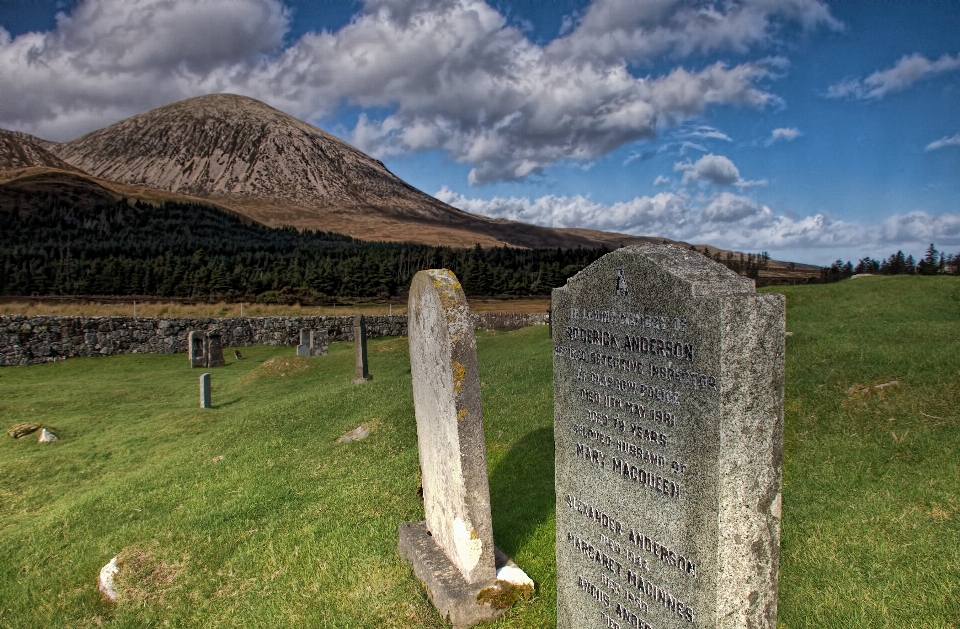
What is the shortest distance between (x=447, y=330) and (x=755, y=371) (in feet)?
8.74

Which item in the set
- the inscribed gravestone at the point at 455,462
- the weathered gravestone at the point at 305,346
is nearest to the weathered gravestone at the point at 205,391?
the weathered gravestone at the point at 305,346

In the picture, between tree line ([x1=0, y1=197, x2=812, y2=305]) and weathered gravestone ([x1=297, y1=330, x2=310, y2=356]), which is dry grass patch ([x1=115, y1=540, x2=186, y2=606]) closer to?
weathered gravestone ([x1=297, y1=330, x2=310, y2=356])

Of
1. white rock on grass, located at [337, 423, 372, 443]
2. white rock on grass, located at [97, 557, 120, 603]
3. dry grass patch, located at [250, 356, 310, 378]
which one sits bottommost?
white rock on grass, located at [97, 557, 120, 603]

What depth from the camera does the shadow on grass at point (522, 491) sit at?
19.8ft

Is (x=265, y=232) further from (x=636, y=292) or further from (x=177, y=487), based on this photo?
Answer: (x=636, y=292)

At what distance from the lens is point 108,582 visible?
6465 mm

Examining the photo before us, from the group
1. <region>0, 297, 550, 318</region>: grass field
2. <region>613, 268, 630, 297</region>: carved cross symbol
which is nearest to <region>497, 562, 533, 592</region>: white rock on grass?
<region>613, 268, 630, 297</region>: carved cross symbol

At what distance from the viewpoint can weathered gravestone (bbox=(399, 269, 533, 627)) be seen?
15.7ft

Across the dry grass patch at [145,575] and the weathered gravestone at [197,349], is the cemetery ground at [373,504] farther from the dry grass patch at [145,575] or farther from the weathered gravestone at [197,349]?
the weathered gravestone at [197,349]

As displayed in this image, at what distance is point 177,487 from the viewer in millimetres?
8992

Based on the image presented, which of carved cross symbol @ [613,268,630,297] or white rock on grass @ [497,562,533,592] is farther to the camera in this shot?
white rock on grass @ [497,562,533,592]

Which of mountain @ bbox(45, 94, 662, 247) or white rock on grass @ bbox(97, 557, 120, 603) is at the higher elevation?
mountain @ bbox(45, 94, 662, 247)

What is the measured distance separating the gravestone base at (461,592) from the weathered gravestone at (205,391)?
12240mm

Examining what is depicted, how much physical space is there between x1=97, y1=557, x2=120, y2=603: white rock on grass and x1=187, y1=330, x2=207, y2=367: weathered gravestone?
19358 millimetres
